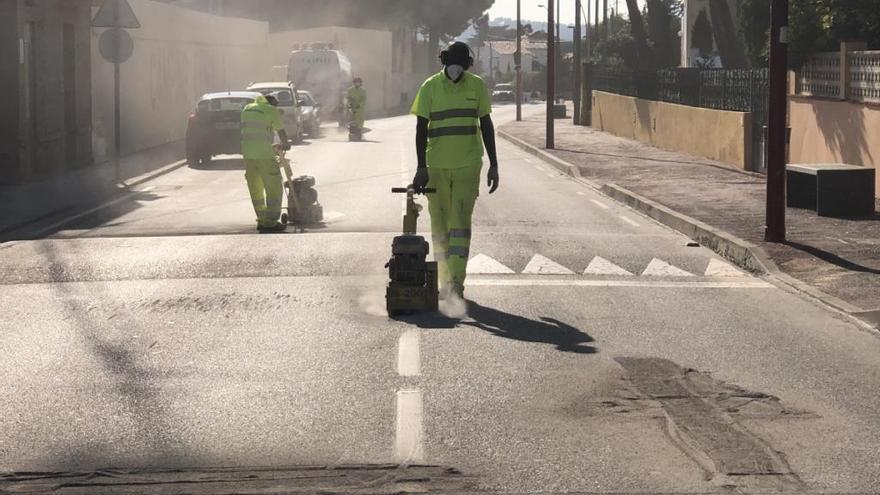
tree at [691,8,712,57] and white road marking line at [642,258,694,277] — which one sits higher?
tree at [691,8,712,57]

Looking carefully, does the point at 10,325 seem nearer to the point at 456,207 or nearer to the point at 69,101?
the point at 456,207

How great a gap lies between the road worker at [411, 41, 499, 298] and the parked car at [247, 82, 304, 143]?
2791cm

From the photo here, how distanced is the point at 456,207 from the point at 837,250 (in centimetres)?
508

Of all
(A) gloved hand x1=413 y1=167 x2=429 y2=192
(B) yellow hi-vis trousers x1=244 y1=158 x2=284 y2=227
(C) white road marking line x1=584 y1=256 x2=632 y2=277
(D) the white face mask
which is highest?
(D) the white face mask

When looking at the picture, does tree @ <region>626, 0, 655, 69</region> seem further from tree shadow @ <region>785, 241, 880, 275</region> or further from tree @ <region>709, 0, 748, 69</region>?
tree shadow @ <region>785, 241, 880, 275</region>

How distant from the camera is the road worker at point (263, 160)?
55.6 feet

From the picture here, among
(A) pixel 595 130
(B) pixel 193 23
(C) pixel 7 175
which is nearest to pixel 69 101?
(C) pixel 7 175

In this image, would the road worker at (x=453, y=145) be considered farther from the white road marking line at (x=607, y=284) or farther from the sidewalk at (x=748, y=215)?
the sidewalk at (x=748, y=215)

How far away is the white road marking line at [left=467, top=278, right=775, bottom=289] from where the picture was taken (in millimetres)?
12383

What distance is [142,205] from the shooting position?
21797 mm

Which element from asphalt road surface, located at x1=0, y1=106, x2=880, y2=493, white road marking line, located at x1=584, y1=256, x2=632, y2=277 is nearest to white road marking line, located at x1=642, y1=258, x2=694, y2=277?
asphalt road surface, located at x1=0, y1=106, x2=880, y2=493

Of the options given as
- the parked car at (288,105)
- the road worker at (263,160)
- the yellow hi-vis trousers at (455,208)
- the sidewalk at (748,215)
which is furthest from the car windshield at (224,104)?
the yellow hi-vis trousers at (455,208)

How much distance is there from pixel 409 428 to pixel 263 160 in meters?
10.3

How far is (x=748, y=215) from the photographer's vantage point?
18.1 m
